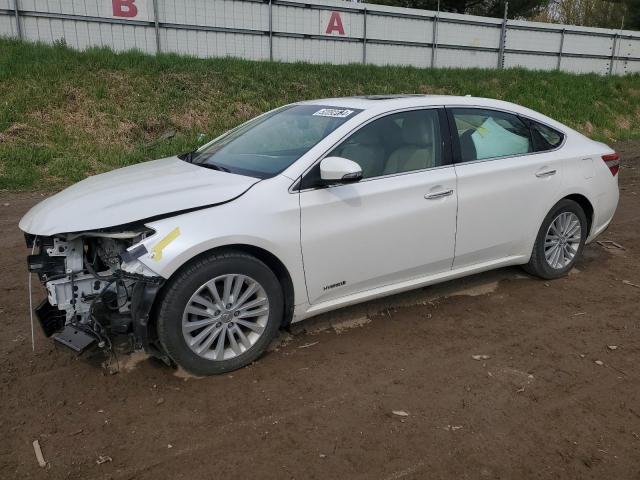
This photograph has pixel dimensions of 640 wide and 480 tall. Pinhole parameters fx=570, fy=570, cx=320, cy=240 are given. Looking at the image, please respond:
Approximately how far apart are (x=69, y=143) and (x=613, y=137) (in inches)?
580

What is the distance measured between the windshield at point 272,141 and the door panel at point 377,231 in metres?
0.40

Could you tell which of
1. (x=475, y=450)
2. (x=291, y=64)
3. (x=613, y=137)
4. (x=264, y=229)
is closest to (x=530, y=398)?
(x=475, y=450)

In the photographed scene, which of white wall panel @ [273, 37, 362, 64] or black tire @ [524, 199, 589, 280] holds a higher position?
white wall panel @ [273, 37, 362, 64]

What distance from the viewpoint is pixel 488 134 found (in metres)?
4.55

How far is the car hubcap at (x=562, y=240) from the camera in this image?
4938 millimetres

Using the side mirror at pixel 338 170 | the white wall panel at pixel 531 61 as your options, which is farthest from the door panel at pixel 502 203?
the white wall panel at pixel 531 61

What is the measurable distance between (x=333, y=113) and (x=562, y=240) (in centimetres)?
241

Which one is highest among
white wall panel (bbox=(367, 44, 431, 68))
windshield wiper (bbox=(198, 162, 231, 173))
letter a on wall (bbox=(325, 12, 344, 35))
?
letter a on wall (bbox=(325, 12, 344, 35))

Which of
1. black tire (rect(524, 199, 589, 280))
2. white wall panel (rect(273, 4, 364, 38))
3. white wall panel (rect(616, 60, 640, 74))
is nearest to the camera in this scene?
black tire (rect(524, 199, 589, 280))

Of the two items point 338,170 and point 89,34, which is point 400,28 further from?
point 338,170

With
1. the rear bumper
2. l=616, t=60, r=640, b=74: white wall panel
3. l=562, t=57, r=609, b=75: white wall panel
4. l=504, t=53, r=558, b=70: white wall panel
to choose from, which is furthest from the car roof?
l=616, t=60, r=640, b=74: white wall panel

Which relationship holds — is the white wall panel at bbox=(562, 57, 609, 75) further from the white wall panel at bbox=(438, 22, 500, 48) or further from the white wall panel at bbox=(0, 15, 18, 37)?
the white wall panel at bbox=(0, 15, 18, 37)

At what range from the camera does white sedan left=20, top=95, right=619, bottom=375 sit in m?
3.20

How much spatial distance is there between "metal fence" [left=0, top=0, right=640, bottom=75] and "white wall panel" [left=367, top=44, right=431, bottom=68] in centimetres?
3
